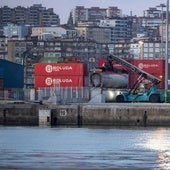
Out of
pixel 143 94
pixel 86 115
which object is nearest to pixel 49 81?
pixel 143 94

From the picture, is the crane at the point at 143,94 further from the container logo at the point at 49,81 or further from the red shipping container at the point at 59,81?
the container logo at the point at 49,81

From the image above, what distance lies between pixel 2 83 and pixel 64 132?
30.1 m

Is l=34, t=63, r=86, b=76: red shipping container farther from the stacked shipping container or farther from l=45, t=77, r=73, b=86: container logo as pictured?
l=45, t=77, r=73, b=86: container logo

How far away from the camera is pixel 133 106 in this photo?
70.8 meters

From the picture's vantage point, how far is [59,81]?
9062cm

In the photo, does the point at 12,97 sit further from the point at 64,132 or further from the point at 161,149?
the point at 161,149

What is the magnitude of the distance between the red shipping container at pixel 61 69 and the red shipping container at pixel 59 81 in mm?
342

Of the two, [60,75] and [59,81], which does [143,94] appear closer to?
[59,81]

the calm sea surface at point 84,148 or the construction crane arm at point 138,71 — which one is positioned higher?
the construction crane arm at point 138,71

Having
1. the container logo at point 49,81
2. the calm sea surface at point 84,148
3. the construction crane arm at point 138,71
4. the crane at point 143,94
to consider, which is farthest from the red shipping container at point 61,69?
the calm sea surface at point 84,148

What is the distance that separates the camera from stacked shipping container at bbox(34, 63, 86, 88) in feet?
296

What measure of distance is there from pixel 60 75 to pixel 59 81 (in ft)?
3.00

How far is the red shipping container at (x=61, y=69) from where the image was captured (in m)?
90.8

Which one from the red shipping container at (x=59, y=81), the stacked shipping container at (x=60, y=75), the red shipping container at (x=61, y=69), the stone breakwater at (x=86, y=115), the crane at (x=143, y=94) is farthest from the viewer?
the red shipping container at (x=61, y=69)
